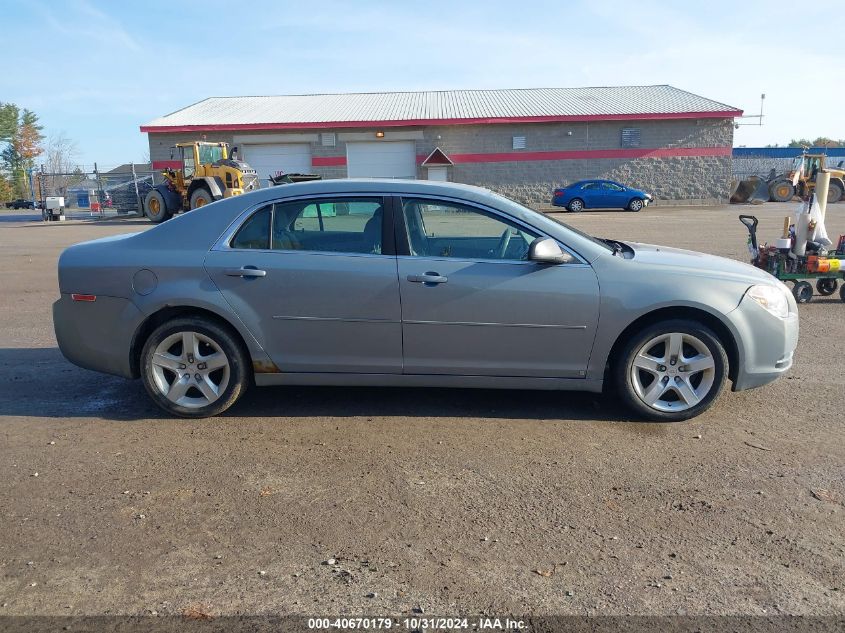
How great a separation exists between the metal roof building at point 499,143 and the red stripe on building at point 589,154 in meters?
0.05

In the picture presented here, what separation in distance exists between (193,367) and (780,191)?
35972 millimetres

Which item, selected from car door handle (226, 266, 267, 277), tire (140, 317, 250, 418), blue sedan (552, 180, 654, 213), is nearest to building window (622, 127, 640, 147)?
blue sedan (552, 180, 654, 213)

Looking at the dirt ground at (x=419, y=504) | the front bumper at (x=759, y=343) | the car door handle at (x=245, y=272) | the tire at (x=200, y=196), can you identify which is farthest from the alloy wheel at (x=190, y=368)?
the tire at (x=200, y=196)

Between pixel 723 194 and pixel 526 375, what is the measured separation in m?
35.7

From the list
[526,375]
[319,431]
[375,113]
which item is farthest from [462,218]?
[375,113]

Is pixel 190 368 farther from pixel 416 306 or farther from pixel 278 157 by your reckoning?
pixel 278 157

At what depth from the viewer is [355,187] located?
487 centimetres

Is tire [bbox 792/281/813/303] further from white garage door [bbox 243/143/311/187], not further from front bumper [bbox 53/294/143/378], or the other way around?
white garage door [bbox 243/143/311/187]

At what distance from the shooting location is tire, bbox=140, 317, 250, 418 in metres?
4.75

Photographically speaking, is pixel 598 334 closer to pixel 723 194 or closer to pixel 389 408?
pixel 389 408

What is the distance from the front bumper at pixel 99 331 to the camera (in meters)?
4.80

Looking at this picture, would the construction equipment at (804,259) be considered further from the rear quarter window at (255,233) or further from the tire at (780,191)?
the tire at (780,191)

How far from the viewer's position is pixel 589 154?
35781 millimetres

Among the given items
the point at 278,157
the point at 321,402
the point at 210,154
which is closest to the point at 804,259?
the point at 321,402
